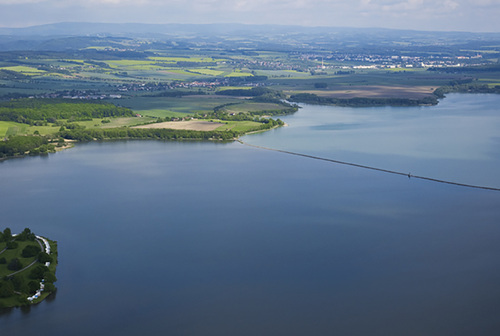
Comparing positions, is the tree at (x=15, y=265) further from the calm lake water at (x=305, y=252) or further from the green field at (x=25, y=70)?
the green field at (x=25, y=70)

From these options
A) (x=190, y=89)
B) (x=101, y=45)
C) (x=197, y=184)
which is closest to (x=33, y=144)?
(x=197, y=184)

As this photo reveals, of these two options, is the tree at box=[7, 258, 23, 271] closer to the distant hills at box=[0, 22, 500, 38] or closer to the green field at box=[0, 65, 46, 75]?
the green field at box=[0, 65, 46, 75]

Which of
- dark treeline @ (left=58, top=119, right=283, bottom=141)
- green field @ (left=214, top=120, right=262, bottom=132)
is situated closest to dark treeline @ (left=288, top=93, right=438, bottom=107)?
green field @ (left=214, top=120, right=262, bottom=132)

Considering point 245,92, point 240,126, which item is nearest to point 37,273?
point 240,126

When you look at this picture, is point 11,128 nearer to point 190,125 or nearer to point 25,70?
point 190,125

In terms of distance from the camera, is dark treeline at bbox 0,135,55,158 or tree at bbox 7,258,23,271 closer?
tree at bbox 7,258,23,271

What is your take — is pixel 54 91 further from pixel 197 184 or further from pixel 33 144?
pixel 197 184
